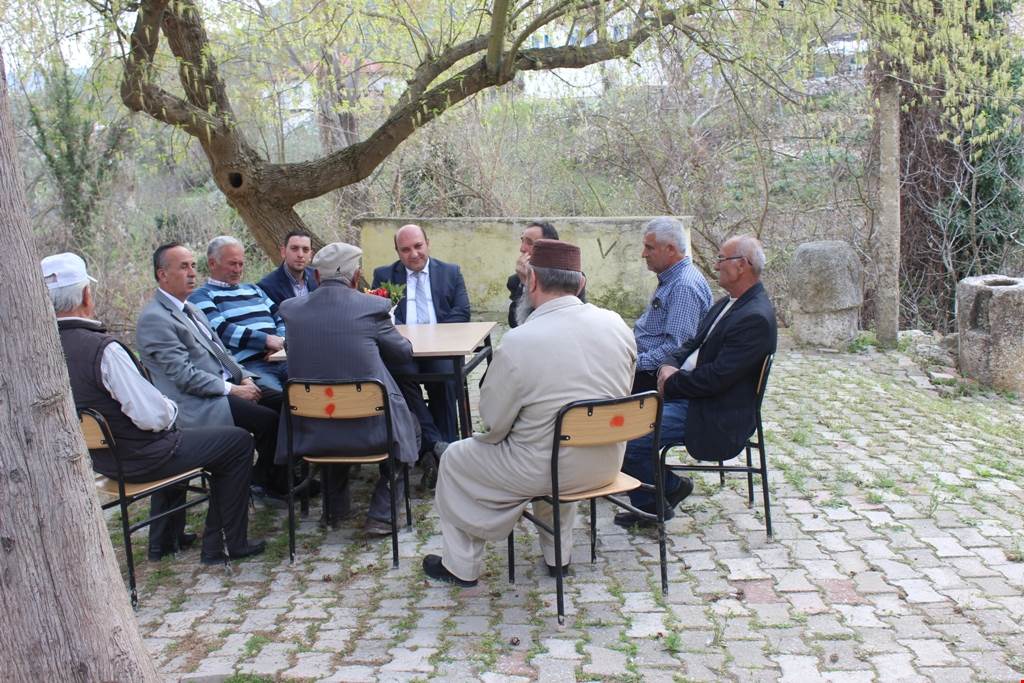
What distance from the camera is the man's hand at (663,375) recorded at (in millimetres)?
4891

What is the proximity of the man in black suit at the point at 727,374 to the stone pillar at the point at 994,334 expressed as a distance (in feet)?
16.4

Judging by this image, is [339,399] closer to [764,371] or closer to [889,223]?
[764,371]

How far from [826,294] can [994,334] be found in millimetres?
1816

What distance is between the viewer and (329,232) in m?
14.0

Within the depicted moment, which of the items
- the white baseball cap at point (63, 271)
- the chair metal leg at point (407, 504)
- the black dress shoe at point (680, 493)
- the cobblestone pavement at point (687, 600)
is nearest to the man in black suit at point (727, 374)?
the black dress shoe at point (680, 493)

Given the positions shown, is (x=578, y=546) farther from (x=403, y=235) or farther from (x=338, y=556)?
(x=403, y=235)

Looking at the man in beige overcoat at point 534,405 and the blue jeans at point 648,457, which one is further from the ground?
the man in beige overcoat at point 534,405

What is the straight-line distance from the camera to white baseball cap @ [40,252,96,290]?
13.6ft

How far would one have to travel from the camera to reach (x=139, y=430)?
4359mm

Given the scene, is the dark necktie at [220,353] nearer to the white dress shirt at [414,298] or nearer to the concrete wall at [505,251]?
the white dress shirt at [414,298]

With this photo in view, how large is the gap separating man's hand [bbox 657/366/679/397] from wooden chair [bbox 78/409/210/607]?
2.33 metres

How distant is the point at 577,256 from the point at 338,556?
2.02m

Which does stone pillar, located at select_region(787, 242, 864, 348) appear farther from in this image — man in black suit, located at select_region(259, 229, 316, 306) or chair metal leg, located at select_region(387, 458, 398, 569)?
chair metal leg, located at select_region(387, 458, 398, 569)

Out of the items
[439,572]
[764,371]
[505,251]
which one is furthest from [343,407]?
[505,251]
